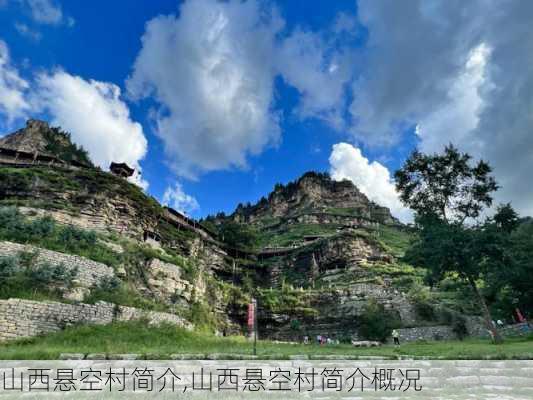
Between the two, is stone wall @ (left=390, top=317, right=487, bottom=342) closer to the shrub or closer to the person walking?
the shrub

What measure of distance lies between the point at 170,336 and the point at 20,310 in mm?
6192

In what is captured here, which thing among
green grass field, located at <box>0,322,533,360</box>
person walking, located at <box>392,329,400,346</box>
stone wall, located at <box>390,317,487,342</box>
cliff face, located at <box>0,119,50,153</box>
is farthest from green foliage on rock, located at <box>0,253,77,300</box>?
cliff face, located at <box>0,119,50,153</box>

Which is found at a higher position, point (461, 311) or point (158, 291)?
point (158, 291)

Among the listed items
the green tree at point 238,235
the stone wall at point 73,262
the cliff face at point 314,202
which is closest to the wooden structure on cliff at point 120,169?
the green tree at point 238,235

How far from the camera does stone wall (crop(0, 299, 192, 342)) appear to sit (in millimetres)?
12711

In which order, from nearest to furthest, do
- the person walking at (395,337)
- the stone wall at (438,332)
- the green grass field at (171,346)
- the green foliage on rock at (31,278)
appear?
1. the green grass field at (171,346)
2. the green foliage on rock at (31,278)
3. the person walking at (395,337)
4. the stone wall at (438,332)

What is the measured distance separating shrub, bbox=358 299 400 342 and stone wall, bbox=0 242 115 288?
19.3 metres

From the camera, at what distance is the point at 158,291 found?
22.6 m

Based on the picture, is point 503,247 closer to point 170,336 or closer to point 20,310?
point 170,336

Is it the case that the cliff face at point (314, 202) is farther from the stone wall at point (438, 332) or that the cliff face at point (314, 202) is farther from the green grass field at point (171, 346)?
the green grass field at point (171, 346)

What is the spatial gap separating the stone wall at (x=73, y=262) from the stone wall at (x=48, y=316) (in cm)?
208

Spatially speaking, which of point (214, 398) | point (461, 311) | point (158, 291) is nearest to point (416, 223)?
point (461, 311)

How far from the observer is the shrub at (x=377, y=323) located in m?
25.5

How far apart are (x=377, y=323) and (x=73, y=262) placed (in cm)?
2188
